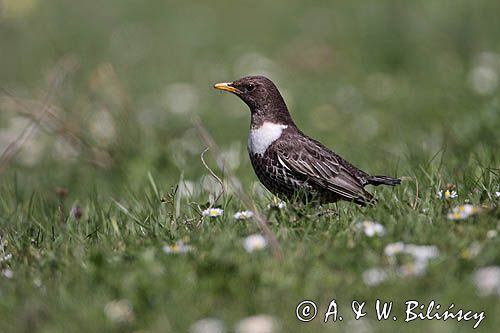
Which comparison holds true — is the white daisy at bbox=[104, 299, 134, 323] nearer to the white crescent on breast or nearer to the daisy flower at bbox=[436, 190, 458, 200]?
the daisy flower at bbox=[436, 190, 458, 200]

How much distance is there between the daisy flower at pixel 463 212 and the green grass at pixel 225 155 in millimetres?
39

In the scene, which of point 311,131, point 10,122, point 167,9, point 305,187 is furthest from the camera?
point 167,9

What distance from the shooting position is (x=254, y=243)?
13.7 ft

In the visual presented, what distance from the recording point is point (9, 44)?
1330 cm

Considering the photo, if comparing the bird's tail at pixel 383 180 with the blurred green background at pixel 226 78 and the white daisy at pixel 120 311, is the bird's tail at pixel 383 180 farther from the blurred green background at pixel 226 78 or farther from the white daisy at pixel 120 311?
the white daisy at pixel 120 311

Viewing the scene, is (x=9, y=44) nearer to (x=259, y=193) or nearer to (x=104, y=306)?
(x=259, y=193)

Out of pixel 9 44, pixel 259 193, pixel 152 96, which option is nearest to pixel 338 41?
pixel 152 96

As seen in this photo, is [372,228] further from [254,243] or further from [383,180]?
[383,180]

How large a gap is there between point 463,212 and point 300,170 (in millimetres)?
1398

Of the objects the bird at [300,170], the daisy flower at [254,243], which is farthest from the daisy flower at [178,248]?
the bird at [300,170]

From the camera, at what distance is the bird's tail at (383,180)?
5344 mm

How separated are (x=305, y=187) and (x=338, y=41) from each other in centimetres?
695

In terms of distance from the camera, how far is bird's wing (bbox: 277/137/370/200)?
5.44 metres

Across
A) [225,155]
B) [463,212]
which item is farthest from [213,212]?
[225,155]
